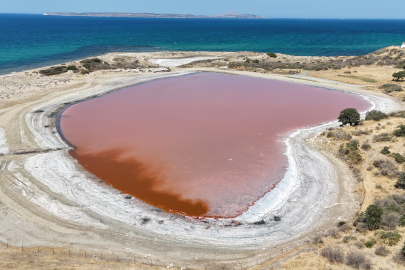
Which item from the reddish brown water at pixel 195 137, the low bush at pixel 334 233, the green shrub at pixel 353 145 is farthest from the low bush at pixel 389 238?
the green shrub at pixel 353 145

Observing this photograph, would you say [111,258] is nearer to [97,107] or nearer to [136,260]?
[136,260]

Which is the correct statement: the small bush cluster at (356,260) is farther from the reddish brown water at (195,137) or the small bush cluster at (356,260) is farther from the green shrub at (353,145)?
the green shrub at (353,145)

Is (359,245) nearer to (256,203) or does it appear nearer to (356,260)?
(356,260)

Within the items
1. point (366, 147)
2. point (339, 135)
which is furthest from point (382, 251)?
point (339, 135)

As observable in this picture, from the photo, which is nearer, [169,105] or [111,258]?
[111,258]

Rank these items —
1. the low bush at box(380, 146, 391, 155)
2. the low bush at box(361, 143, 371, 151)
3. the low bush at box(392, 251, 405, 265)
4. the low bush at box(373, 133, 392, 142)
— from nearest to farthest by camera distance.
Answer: the low bush at box(392, 251, 405, 265) < the low bush at box(380, 146, 391, 155) < the low bush at box(361, 143, 371, 151) < the low bush at box(373, 133, 392, 142)

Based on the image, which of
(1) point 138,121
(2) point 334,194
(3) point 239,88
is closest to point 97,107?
(1) point 138,121

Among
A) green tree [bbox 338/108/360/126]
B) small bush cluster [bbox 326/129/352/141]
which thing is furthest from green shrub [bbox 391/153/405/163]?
green tree [bbox 338/108/360/126]

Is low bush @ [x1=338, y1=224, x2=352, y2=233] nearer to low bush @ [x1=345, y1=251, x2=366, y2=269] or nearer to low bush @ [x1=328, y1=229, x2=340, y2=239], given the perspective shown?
low bush @ [x1=328, y1=229, x2=340, y2=239]
